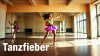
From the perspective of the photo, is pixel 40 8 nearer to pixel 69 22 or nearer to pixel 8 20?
pixel 8 20

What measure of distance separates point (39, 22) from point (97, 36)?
15986 millimetres

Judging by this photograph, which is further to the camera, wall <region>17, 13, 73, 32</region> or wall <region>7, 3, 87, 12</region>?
wall <region>17, 13, 73, 32</region>

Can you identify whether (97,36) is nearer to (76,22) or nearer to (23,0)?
(23,0)

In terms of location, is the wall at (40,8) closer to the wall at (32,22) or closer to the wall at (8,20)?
the wall at (8,20)

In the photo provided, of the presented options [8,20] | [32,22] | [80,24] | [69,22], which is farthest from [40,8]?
[32,22]

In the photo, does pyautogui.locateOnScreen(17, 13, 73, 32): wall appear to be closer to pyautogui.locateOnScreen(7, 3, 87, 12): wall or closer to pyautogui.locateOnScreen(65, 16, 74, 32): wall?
pyautogui.locateOnScreen(65, 16, 74, 32): wall

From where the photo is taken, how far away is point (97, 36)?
1189 centimetres

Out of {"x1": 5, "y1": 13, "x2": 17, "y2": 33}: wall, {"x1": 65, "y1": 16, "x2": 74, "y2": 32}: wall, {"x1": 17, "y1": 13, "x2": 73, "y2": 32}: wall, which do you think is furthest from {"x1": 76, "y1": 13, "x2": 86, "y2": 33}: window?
{"x1": 5, "y1": 13, "x2": 17, "y2": 33}: wall

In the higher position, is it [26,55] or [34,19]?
[34,19]

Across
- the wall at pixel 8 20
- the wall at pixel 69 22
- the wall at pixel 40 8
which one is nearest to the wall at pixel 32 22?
the wall at pixel 69 22

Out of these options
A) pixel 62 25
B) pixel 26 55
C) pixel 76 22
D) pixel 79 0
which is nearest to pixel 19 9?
pixel 79 0

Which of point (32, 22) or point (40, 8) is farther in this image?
Result: point (32, 22)

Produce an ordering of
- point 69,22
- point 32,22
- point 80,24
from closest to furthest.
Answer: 1. point 80,24
2. point 69,22
3. point 32,22

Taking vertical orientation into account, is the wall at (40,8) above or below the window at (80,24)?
above
